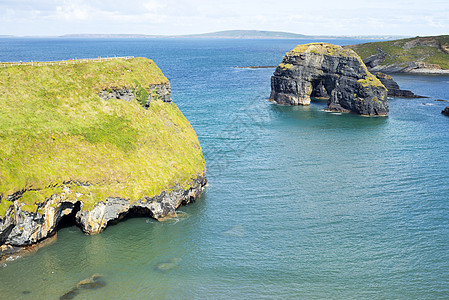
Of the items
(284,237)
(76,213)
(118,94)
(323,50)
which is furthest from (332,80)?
(76,213)

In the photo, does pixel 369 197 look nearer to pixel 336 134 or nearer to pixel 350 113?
pixel 336 134

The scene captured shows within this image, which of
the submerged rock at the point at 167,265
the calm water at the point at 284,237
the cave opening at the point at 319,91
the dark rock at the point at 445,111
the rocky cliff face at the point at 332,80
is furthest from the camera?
the cave opening at the point at 319,91

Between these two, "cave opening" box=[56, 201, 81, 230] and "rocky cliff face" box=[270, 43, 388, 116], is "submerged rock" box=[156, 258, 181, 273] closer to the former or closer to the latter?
"cave opening" box=[56, 201, 81, 230]

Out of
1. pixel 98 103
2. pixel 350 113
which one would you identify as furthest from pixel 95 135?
pixel 350 113

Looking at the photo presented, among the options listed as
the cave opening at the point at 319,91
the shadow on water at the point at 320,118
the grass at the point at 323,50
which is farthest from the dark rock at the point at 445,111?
the cave opening at the point at 319,91

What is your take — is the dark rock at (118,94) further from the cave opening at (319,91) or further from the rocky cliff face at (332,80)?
the cave opening at (319,91)

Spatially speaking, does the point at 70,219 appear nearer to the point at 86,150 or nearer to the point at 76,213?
the point at 76,213
